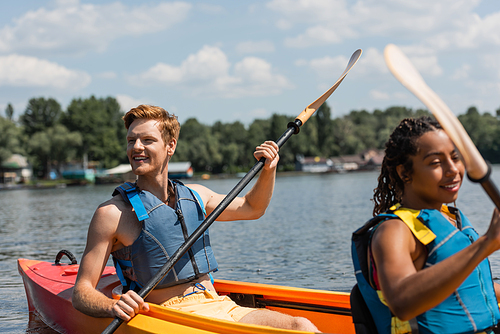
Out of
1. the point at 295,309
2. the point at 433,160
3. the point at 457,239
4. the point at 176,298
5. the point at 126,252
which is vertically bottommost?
the point at 295,309

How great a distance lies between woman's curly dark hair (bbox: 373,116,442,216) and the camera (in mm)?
1780

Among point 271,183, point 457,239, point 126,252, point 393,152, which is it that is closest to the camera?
point 457,239

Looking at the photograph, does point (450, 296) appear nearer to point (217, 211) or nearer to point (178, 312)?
point (178, 312)

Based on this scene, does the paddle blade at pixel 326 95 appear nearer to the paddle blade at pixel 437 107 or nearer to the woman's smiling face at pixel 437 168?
the paddle blade at pixel 437 107

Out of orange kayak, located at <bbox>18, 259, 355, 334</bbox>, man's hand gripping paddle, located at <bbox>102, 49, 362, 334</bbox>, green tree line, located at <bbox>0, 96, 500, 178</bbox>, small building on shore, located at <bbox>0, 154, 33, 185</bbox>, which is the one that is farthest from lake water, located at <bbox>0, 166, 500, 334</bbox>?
small building on shore, located at <bbox>0, 154, 33, 185</bbox>

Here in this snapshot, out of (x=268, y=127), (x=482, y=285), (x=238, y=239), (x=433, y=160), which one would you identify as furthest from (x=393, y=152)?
(x=268, y=127)

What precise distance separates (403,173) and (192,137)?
90181 mm

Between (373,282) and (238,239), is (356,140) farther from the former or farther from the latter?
(373,282)

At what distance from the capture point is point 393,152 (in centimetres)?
188

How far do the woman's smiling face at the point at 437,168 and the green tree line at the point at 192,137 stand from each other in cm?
5502

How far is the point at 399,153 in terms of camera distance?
6.01ft

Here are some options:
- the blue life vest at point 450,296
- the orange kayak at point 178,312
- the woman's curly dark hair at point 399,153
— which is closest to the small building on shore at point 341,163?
the orange kayak at point 178,312

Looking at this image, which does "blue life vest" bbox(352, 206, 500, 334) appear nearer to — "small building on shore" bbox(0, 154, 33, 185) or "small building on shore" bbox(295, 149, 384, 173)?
"small building on shore" bbox(0, 154, 33, 185)

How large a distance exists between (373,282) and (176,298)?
1600 millimetres
